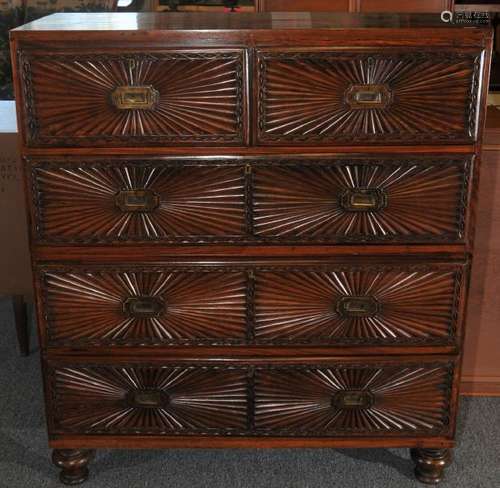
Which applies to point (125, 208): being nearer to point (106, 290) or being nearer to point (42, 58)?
point (106, 290)

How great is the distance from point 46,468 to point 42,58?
2.98 feet

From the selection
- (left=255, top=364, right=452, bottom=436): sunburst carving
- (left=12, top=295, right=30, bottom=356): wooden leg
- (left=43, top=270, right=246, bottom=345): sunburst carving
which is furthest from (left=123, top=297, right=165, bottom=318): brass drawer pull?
(left=12, top=295, right=30, bottom=356): wooden leg

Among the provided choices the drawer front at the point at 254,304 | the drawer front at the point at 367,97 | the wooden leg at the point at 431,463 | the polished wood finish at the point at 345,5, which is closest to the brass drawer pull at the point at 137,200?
the drawer front at the point at 254,304

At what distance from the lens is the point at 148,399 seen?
1.63 m

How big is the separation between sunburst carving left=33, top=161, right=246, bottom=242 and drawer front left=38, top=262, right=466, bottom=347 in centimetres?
7

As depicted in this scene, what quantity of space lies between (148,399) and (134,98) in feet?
2.01

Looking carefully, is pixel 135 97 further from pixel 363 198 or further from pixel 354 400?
pixel 354 400

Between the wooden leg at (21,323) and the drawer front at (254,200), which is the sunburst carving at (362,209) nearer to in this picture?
the drawer front at (254,200)

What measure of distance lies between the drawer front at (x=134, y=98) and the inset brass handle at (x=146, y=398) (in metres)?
0.52

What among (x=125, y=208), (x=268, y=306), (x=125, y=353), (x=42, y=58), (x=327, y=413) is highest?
(x=42, y=58)

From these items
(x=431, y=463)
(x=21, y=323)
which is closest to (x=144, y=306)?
(x=431, y=463)

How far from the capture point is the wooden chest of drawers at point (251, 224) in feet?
4.56

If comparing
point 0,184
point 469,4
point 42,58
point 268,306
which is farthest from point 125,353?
point 469,4

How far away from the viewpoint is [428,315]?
5.13 feet
